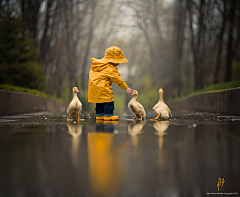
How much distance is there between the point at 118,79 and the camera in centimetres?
868

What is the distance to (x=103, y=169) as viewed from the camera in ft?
9.95

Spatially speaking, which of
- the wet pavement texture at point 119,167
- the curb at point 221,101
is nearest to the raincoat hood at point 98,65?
the curb at point 221,101

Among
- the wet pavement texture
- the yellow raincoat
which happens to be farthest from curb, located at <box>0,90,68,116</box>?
the wet pavement texture

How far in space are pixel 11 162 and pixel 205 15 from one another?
2010 cm

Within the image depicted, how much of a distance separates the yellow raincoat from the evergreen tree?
32.4ft

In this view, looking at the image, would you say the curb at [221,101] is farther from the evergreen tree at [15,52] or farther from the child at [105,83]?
the evergreen tree at [15,52]

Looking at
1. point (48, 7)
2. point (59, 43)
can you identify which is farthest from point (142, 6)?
point (48, 7)

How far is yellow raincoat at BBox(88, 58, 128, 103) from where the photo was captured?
8.62 metres

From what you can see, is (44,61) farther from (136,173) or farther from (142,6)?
(136,173)

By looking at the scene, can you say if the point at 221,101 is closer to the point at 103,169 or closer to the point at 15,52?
the point at 103,169

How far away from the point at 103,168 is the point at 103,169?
0.11 feet

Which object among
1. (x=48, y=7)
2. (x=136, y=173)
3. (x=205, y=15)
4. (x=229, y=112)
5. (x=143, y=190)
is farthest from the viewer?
(x=205, y=15)

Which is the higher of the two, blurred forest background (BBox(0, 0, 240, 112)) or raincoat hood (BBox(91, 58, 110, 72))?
blurred forest background (BBox(0, 0, 240, 112))

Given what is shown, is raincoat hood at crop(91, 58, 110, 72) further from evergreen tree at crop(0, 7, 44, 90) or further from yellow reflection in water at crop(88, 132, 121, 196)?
evergreen tree at crop(0, 7, 44, 90)
